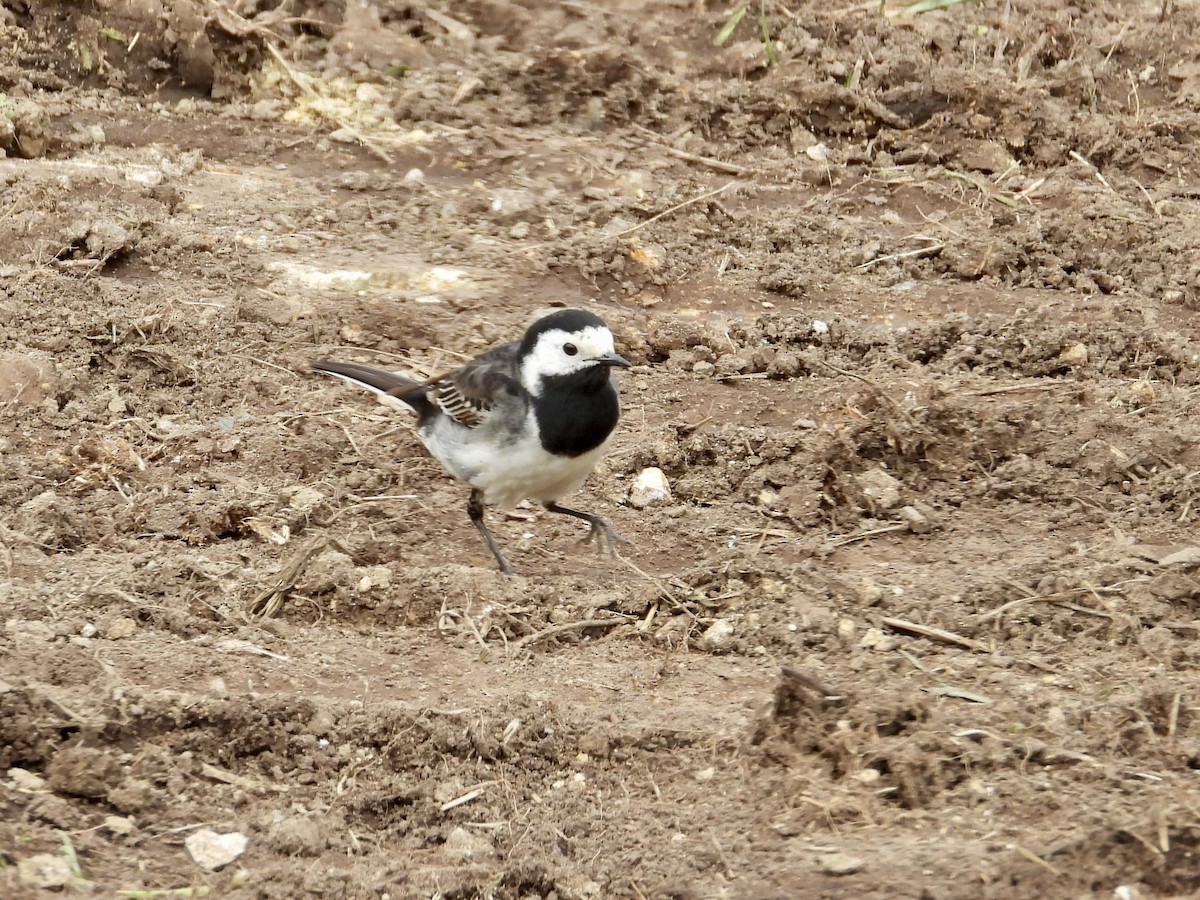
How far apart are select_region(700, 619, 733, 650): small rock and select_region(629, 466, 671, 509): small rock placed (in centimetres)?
111

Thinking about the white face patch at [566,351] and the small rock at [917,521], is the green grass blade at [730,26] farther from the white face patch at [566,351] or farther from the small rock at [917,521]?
the small rock at [917,521]

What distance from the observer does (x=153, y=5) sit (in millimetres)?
9883

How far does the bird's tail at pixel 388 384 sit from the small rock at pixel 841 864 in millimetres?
3158

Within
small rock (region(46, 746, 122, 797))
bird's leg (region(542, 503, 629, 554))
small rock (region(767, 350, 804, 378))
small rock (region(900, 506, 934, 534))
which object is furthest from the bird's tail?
small rock (region(46, 746, 122, 797))

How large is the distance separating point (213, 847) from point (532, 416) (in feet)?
7.92

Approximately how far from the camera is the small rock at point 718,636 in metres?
5.30

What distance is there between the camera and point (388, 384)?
6.62 metres

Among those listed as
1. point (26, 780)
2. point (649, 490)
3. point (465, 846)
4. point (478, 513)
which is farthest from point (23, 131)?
point (465, 846)

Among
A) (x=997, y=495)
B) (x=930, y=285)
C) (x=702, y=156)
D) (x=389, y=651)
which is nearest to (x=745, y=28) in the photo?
(x=702, y=156)

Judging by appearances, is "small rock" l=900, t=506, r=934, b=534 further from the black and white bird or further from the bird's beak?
the bird's beak

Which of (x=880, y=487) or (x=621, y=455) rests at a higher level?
(x=880, y=487)

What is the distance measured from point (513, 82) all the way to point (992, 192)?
323cm

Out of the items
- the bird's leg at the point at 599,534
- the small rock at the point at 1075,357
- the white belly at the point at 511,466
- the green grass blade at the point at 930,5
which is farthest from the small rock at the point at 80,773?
the green grass blade at the point at 930,5

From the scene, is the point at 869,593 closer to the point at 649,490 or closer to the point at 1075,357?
the point at 649,490
